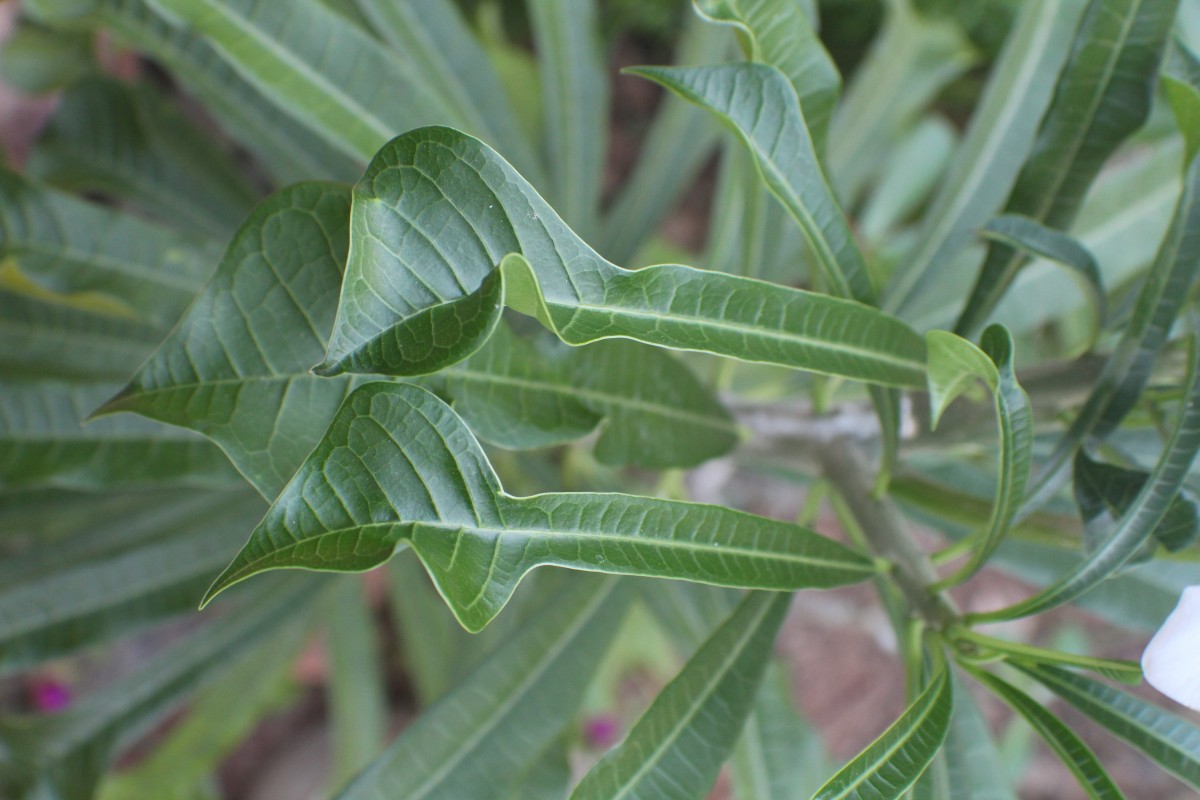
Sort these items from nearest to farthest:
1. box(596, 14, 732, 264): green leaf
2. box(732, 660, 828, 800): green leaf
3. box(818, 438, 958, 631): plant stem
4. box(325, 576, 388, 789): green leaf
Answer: box(818, 438, 958, 631): plant stem
box(732, 660, 828, 800): green leaf
box(596, 14, 732, 264): green leaf
box(325, 576, 388, 789): green leaf

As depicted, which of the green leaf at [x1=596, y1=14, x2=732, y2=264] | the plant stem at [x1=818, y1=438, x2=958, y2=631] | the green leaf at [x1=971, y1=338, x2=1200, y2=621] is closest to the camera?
the green leaf at [x1=971, y1=338, x2=1200, y2=621]

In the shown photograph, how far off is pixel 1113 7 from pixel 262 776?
2197mm

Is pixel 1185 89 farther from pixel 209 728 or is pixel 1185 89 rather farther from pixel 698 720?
pixel 209 728

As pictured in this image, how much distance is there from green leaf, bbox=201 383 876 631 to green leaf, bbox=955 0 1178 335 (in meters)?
0.39

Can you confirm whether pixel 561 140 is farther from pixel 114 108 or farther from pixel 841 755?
pixel 841 755

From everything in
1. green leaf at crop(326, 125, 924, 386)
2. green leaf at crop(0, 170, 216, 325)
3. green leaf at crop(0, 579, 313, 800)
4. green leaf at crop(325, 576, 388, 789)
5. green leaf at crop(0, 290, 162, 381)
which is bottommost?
green leaf at crop(325, 576, 388, 789)

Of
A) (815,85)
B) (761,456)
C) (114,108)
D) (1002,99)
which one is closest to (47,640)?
(114,108)

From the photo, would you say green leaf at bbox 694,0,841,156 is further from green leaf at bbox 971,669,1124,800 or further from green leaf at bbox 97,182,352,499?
green leaf at bbox 971,669,1124,800

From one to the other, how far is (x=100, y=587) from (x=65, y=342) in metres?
0.27

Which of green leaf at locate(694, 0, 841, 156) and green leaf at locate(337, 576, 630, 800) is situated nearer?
green leaf at locate(694, 0, 841, 156)

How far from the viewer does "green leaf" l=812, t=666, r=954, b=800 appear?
450mm

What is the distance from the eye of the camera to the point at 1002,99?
2.92ft

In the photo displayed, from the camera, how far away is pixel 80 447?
2.46 ft

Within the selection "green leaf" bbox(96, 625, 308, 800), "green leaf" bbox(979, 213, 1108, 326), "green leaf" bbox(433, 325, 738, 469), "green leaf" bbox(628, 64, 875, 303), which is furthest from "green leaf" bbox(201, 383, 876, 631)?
"green leaf" bbox(96, 625, 308, 800)
